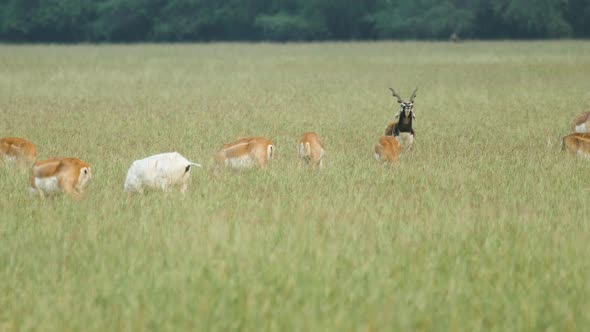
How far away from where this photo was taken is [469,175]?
34.6 ft

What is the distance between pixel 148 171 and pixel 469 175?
4047 millimetres

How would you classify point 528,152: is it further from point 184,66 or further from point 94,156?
point 184,66

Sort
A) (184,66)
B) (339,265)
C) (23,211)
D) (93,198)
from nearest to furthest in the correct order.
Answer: (339,265) → (23,211) → (93,198) → (184,66)

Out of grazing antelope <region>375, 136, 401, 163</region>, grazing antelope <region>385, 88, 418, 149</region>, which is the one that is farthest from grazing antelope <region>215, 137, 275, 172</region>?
grazing antelope <region>385, 88, 418, 149</region>

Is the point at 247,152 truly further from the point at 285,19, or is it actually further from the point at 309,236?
the point at 285,19

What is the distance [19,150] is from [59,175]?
261 centimetres

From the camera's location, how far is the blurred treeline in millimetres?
70188

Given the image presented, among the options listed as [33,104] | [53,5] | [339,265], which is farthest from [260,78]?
[53,5]

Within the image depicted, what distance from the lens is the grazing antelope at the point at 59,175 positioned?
8359mm

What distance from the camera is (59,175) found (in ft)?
27.5

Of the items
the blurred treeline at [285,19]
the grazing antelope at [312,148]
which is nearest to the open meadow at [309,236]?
the grazing antelope at [312,148]

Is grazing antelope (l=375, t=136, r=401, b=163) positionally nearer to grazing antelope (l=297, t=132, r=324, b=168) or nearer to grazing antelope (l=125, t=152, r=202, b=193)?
grazing antelope (l=297, t=132, r=324, b=168)

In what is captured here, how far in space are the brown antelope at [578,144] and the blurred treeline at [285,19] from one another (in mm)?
59702

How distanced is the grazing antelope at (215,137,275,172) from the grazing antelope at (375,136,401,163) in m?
1.91
